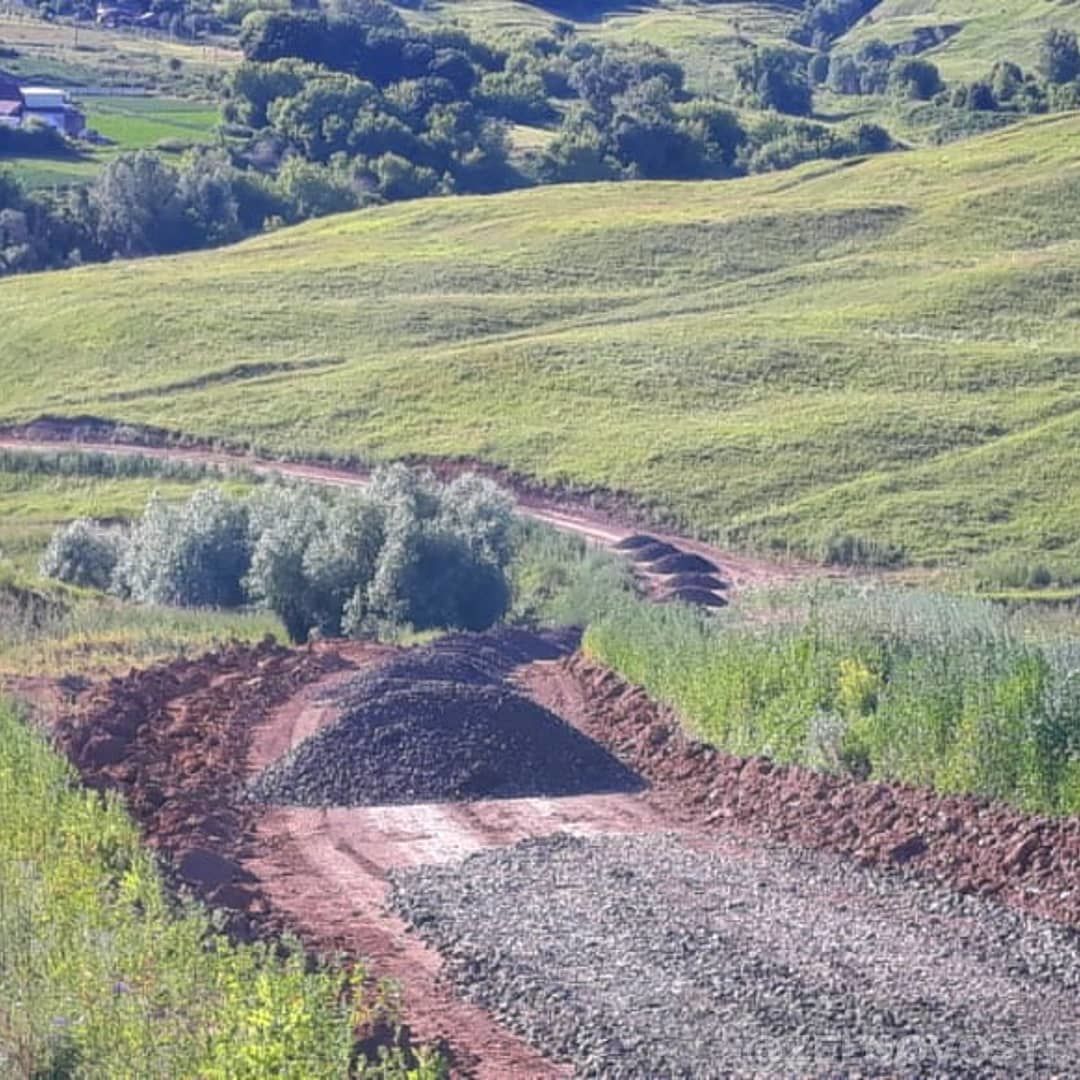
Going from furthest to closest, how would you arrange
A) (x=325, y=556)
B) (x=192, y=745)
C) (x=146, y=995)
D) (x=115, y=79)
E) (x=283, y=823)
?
(x=115, y=79) < (x=325, y=556) < (x=192, y=745) < (x=283, y=823) < (x=146, y=995)

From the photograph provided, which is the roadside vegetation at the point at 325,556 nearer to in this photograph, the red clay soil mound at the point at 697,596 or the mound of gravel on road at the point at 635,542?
the red clay soil mound at the point at 697,596

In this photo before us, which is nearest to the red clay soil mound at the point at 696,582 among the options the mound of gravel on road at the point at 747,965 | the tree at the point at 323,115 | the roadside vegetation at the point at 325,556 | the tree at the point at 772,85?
the roadside vegetation at the point at 325,556

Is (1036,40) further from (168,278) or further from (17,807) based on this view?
(17,807)

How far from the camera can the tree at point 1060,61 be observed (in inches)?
5266

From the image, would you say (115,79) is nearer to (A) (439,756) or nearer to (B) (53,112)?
(B) (53,112)

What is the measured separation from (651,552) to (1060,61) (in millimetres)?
92267

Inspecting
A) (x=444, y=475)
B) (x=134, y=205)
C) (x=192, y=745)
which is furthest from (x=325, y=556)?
(x=134, y=205)

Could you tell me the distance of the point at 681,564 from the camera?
48.1 m

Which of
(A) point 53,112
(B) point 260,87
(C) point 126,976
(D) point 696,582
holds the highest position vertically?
(C) point 126,976

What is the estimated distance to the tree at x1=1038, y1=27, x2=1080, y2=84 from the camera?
134 m

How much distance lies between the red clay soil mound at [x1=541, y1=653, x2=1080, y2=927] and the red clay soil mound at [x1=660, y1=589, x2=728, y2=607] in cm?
1917

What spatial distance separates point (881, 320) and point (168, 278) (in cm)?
2424

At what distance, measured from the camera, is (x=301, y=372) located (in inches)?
2731

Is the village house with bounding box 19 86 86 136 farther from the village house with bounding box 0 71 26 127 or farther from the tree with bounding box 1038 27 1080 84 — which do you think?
the tree with bounding box 1038 27 1080 84
